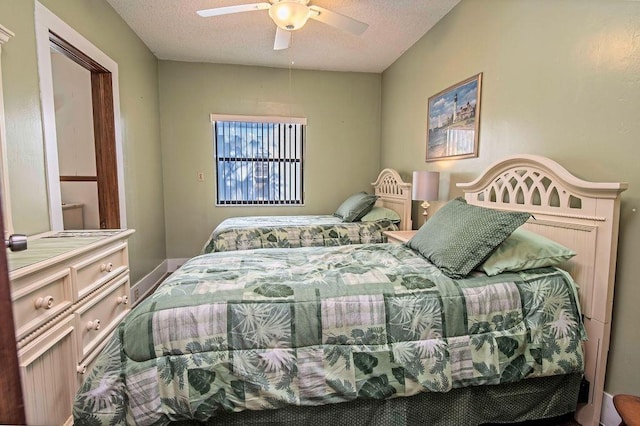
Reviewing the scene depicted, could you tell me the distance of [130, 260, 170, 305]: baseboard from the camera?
10.1 feet

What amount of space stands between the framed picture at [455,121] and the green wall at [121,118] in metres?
2.88

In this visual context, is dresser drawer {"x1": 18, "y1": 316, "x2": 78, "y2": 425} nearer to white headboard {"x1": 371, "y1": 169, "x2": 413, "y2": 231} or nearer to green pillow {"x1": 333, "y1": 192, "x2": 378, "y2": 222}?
green pillow {"x1": 333, "y1": 192, "x2": 378, "y2": 222}

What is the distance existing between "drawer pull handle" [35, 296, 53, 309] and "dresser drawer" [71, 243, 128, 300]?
145 mm

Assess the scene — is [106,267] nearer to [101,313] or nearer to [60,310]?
[101,313]

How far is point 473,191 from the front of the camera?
2.26 m

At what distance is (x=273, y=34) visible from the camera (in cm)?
319

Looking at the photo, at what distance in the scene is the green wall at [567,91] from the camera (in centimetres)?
143

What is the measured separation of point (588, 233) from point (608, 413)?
2.84 ft

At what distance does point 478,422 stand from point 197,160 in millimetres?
3890

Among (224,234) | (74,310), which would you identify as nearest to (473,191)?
(224,234)

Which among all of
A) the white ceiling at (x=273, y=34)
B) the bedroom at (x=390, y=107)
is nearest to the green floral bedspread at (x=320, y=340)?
the bedroom at (x=390, y=107)

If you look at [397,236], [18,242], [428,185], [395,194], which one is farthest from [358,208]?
[18,242]

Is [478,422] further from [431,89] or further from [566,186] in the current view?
[431,89]

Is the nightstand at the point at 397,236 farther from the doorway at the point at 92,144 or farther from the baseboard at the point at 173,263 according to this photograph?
the baseboard at the point at 173,263
